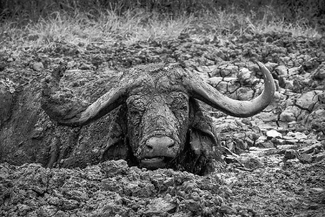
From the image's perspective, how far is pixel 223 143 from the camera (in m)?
9.91

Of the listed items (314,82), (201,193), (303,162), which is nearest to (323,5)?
(314,82)

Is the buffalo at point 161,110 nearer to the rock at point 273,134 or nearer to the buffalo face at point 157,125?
the buffalo face at point 157,125

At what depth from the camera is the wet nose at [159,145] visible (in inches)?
305

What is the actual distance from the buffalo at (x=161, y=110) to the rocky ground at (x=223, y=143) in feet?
1.37

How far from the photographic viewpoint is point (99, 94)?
9.43m

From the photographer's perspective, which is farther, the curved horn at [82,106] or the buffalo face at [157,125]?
the curved horn at [82,106]

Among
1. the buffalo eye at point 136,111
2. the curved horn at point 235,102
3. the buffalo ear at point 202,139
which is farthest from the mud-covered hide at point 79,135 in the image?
the buffalo eye at point 136,111

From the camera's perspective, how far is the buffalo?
8.20 m

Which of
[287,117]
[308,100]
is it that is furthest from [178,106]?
[308,100]

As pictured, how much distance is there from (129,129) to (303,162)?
1.78 m

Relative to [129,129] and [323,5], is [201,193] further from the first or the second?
[323,5]

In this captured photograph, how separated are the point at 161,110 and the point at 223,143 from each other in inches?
74.6

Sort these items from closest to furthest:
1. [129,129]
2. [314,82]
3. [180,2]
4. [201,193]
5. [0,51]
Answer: [201,193]
[129,129]
[314,82]
[0,51]
[180,2]

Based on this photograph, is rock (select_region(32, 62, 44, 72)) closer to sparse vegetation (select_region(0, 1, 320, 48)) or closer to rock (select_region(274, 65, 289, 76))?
sparse vegetation (select_region(0, 1, 320, 48))
